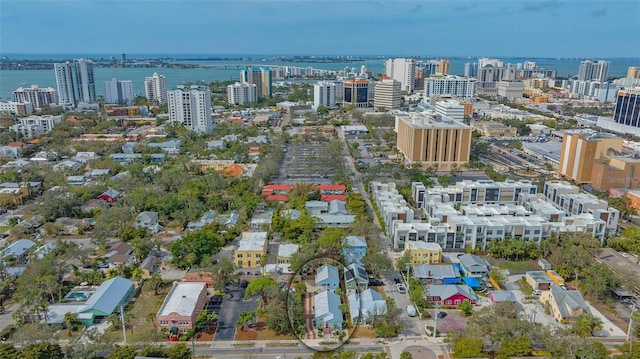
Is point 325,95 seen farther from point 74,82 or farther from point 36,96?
point 36,96

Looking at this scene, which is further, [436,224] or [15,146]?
[15,146]

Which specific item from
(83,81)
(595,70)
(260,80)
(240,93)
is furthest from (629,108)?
(83,81)

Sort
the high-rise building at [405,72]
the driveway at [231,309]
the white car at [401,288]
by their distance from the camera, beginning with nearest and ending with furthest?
the driveway at [231,309] < the white car at [401,288] < the high-rise building at [405,72]


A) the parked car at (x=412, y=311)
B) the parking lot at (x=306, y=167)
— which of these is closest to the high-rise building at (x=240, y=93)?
the parking lot at (x=306, y=167)

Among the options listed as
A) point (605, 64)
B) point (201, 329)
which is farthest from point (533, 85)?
point (201, 329)

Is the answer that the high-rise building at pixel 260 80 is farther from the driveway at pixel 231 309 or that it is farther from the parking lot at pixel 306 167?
the driveway at pixel 231 309

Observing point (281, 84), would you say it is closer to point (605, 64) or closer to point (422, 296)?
point (605, 64)
